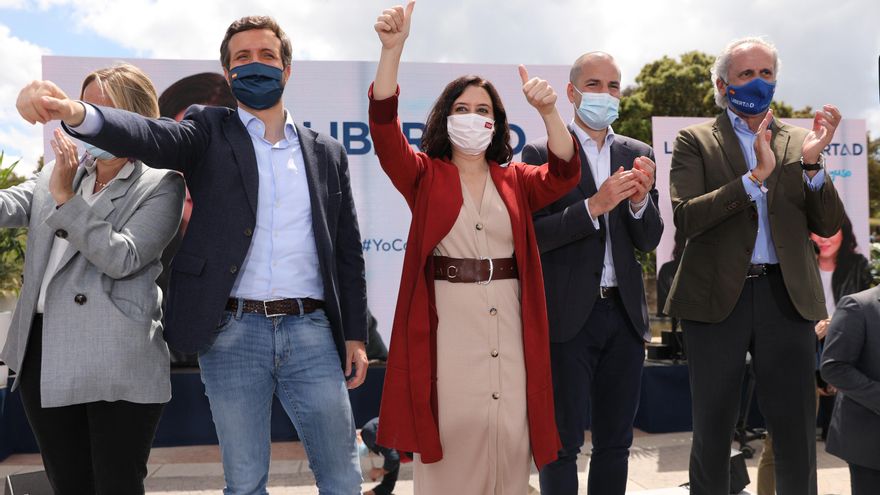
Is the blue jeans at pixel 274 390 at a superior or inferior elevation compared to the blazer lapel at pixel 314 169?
inferior

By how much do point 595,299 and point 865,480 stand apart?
1.22 m

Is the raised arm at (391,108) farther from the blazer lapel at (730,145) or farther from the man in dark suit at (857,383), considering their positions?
the man in dark suit at (857,383)

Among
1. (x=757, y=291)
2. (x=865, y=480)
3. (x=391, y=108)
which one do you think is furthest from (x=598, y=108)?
(x=865, y=480)

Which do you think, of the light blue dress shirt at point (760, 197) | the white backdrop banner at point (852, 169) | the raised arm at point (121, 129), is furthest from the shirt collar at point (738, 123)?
the white backdrop banner at point (852, 169)

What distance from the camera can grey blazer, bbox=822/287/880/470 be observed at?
2.86 m

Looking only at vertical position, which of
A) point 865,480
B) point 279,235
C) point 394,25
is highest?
point 394,25

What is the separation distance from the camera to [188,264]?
2.21 metres

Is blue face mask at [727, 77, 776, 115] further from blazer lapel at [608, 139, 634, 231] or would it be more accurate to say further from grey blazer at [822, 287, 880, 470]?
grey blazer at [822, 287, 880, 470]

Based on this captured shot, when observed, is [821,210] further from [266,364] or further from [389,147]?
[266,364]

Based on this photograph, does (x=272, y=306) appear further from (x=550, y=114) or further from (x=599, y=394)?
(x=599, y=394)

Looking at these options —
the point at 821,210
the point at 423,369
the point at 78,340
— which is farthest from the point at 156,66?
the point at 821,210

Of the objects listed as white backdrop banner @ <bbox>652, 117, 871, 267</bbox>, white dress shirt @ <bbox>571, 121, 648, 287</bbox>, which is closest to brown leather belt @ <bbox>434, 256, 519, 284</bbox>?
white dress shirt @ <bbox>571, 121, 648, 287</bbox>

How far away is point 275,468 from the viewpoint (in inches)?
210

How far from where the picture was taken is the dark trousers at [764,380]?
2867 mm
